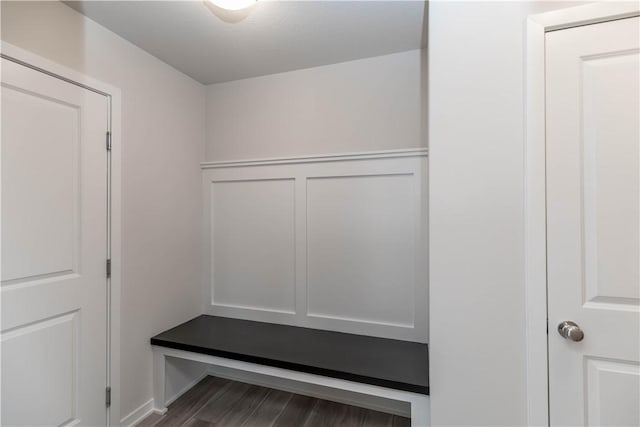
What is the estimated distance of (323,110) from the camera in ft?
7.16

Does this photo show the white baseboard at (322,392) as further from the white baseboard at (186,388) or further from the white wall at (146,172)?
the white wall at (146,172)

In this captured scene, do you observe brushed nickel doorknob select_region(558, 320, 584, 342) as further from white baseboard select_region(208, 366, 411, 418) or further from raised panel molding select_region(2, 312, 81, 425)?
raised panel molding select_region(2, 312, 81, 425)

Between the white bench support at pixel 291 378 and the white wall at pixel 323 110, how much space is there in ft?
4.86

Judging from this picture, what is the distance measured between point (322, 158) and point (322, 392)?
1707 mm

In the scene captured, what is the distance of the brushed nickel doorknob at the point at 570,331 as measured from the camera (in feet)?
3.51

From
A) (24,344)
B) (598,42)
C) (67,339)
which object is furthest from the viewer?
(67,339)

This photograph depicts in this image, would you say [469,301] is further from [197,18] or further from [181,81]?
[181,81]

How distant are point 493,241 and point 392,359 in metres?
0.93

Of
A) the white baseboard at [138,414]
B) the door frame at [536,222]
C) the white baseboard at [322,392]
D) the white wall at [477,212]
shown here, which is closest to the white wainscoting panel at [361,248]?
the white baseboard at [322,392]

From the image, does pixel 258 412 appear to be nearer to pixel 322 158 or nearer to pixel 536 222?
pixel 322 158

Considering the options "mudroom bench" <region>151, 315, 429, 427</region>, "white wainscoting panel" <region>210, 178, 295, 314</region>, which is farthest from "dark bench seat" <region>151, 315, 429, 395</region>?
"white wainscoting panel" <region>210, 178, 295, 314</region>

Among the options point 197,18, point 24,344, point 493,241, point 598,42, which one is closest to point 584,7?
point 598,42

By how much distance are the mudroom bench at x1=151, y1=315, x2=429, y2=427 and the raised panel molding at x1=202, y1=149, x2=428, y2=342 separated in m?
0.14

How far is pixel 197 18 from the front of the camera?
164 centimetres
